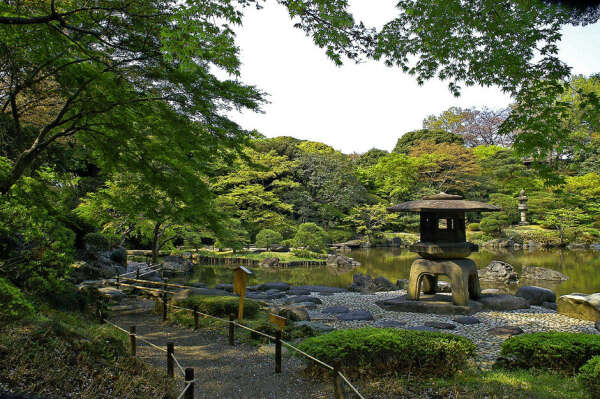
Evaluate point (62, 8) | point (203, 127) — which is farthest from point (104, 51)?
point (203, 127)

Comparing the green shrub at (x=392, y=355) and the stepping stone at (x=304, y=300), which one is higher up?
the green shrub at (x=392, y=355)

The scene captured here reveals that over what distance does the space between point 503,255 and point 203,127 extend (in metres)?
22.7

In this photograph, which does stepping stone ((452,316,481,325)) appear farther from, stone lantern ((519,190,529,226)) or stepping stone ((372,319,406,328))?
stone lantern ((519,190,529,226))

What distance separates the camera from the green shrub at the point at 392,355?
404 centimetres

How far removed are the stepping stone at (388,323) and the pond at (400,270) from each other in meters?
6.48

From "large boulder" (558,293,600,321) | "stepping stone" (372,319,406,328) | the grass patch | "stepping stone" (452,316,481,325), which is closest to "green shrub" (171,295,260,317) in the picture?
"stepping stone" (372,319,406,328)

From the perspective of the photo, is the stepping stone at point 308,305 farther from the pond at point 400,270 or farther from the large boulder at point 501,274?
the large boulder at point 501,274

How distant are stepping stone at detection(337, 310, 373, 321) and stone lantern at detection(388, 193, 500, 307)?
1.54m

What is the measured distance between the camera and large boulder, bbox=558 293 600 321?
313 inches

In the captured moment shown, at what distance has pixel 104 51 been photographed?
4691 mm

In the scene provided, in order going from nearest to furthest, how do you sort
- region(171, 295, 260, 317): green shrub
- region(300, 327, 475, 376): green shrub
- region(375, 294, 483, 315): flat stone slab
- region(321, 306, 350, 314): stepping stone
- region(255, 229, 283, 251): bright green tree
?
region(300, 327, 475, 376): green shrub
region(171, 295, 260, 317): green shrub
region(375, 294, 483, 315): flat stone slab
region(321, 306, 350, 314): stepping stone
region(255, 229, 283, 251): bright green tree

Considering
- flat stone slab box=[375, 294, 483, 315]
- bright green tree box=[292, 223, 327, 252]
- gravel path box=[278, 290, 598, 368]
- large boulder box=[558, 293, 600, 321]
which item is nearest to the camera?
gravel path box=[278, 290, 598, 368]

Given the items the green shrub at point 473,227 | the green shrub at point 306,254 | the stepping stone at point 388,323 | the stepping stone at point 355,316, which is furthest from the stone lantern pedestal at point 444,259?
the green shrub at point 473,227

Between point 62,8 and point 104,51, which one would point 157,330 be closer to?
point 104,51
